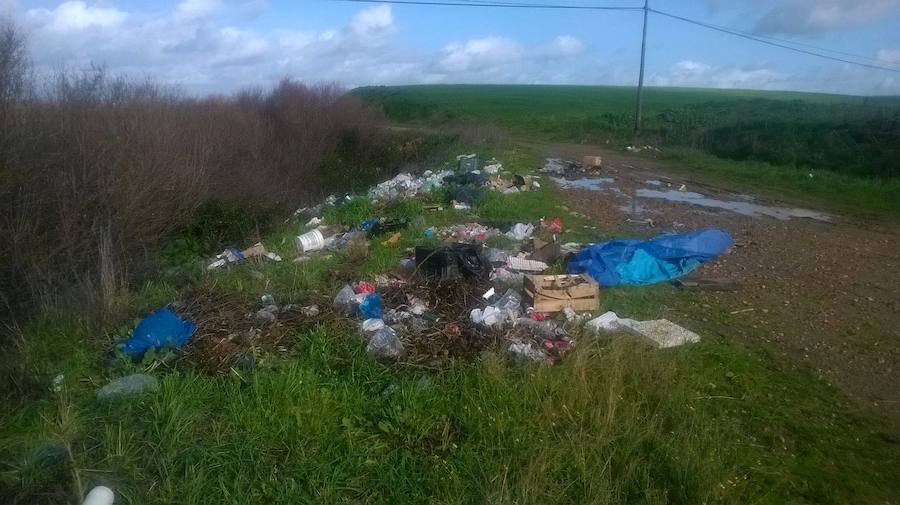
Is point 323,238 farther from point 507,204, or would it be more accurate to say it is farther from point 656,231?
point 656,231

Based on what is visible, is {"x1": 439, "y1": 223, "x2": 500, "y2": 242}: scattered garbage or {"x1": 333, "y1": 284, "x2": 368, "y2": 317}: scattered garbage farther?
{"x1": 439, "y1": 223, "x2": 500, "y2": 242}: scattered garbage

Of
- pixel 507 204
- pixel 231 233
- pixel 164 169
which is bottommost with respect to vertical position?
pixel 231 233

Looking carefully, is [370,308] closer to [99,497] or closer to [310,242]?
[99,497]

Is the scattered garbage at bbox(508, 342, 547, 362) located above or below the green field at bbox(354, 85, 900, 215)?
below

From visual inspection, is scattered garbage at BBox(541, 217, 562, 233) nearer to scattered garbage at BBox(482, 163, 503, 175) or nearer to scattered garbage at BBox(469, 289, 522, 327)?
scattered garbage at BBox(469, 289, 522, 327)

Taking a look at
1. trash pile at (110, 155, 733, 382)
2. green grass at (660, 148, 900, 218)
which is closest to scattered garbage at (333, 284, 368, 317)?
trash pile at (110, 155, 733, 382)

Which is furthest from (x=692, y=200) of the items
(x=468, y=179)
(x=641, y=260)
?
(x=641, y=260)

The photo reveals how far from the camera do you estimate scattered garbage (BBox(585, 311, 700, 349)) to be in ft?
15.4

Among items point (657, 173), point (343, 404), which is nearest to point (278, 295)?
point (343, 404)

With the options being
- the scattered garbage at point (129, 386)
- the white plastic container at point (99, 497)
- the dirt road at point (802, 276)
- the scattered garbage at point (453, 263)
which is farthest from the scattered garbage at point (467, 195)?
the white plastic container at point (99, 497)

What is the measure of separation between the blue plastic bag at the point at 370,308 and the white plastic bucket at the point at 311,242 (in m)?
3.12

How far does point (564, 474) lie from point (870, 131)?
15813mm

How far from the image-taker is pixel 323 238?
27.9ft

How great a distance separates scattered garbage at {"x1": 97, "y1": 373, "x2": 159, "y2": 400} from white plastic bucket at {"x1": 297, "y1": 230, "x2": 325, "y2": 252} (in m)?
3.98
